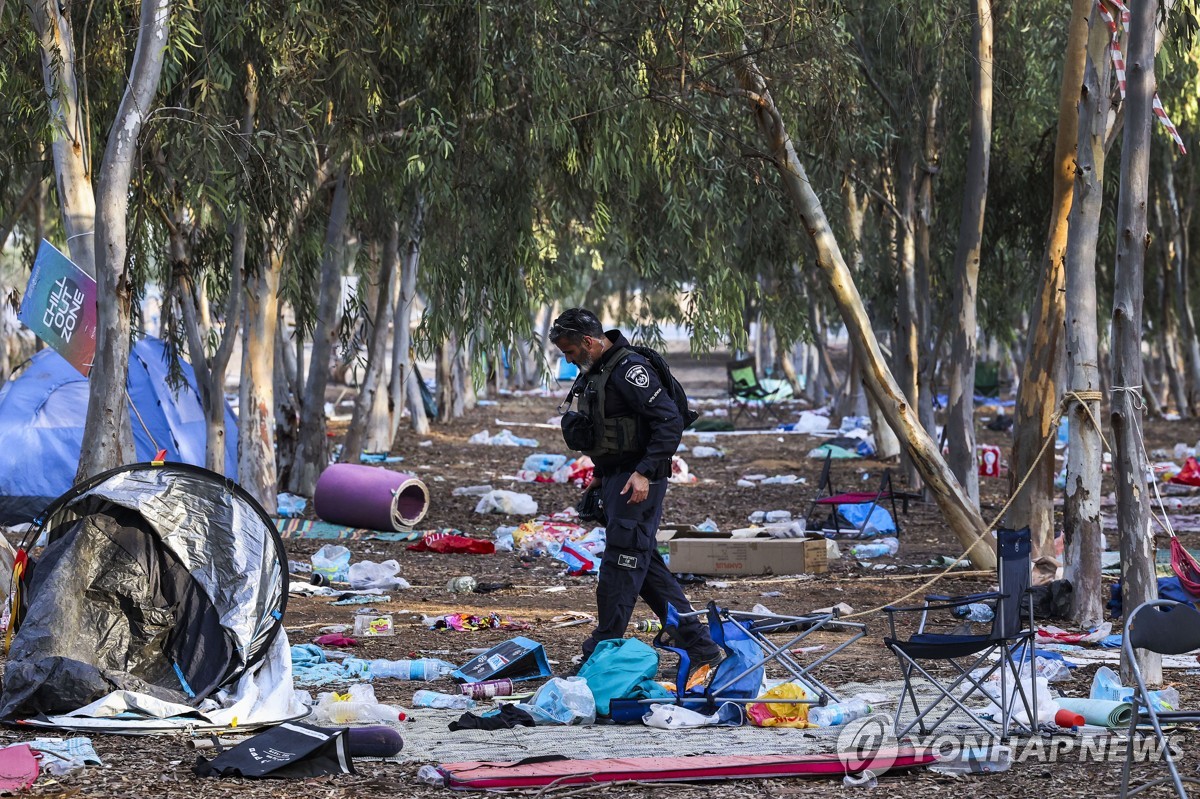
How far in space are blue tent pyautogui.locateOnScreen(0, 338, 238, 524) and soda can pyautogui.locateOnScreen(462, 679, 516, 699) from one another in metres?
6.19

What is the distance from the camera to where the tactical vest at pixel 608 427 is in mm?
6082

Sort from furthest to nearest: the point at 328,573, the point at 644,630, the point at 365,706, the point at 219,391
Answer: the point at 219,391 < the point at 328,573 < the point at 644,630 < the point at 365,706

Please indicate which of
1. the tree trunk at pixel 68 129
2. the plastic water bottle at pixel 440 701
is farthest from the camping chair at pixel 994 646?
the tree trunk at pixel 68 129

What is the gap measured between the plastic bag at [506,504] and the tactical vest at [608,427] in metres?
7.18

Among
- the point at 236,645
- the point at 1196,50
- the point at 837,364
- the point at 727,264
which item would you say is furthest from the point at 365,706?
the point at 837,364

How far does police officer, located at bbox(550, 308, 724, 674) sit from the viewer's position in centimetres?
597

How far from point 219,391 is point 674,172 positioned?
4.45m

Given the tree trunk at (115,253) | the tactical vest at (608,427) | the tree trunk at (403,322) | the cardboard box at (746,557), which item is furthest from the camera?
the tree trunk at (403,322)

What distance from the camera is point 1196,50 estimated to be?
14602 mm

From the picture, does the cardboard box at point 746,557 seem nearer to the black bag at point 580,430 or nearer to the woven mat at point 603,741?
the black bag at point 580,430

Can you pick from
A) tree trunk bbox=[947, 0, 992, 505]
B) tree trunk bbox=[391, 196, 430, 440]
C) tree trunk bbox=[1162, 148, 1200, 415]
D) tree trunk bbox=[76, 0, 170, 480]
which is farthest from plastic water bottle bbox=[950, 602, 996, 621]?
tree trunk bbox=[1162, 148, 1200, 415]

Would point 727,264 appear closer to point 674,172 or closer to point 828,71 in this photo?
point 674,172

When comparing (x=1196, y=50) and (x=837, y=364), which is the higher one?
(x=1196, y=50)

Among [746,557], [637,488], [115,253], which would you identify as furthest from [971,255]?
[115,253]
